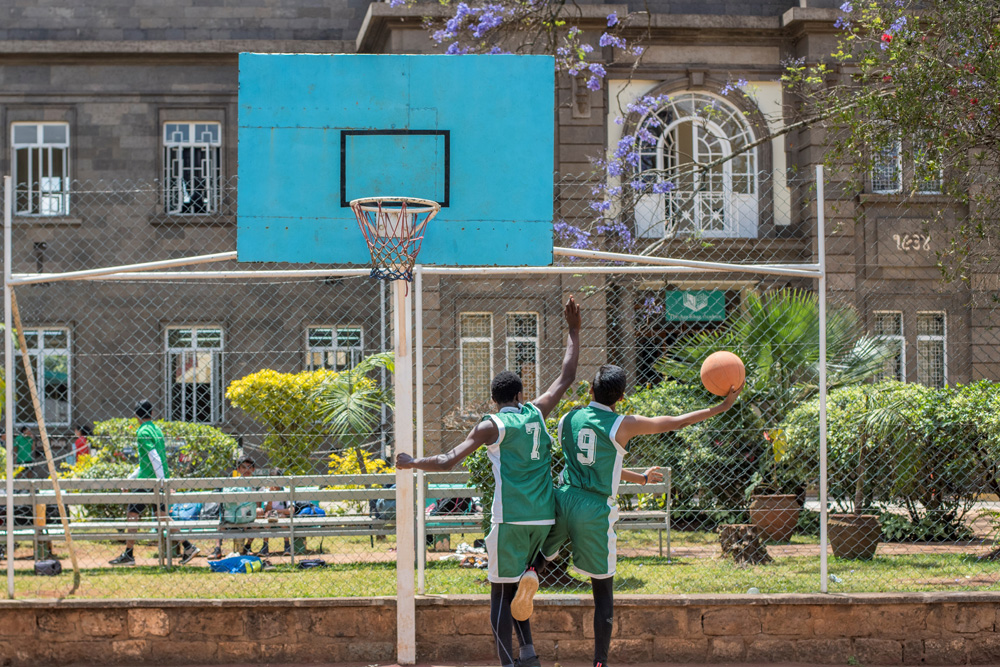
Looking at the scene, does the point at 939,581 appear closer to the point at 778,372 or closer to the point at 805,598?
the point at 805,598

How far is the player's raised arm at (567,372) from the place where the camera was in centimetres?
621

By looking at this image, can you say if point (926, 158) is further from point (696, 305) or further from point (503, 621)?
point (503, 621)

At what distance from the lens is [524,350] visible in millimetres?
11883

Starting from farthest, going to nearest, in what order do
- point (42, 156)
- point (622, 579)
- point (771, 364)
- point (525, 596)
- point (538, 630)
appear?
point (42, 156) < point (771, 364) < point (622, 579) < point (538, 630) < point (525, 596)

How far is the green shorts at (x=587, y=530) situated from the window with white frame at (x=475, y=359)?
4.43m

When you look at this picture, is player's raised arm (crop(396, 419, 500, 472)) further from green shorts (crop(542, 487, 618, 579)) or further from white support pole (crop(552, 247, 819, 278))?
white support pole (crop(552, 247, 819, 278))

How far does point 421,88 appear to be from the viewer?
7.10 metres

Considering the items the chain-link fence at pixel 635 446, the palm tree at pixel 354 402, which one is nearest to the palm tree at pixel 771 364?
the chain-link fence at pixel 635 446

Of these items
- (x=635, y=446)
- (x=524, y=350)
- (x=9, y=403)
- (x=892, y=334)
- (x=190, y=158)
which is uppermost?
(x=190, y=158)

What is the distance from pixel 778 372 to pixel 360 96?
6506 millimetres

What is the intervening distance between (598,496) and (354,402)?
23.7ft

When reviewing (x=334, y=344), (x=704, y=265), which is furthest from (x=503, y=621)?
(x=334, y=344)

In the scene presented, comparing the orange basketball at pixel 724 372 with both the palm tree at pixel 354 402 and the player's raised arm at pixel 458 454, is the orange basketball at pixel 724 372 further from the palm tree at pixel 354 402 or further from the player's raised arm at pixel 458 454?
the palm tree at pixel 354 402

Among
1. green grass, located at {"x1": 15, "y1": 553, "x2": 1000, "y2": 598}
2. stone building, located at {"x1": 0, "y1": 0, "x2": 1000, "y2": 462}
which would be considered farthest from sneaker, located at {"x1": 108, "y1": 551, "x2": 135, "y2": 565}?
stone building, located at {"x1": 0, "y1": 0, "x2": 1000, "y2": 462}
